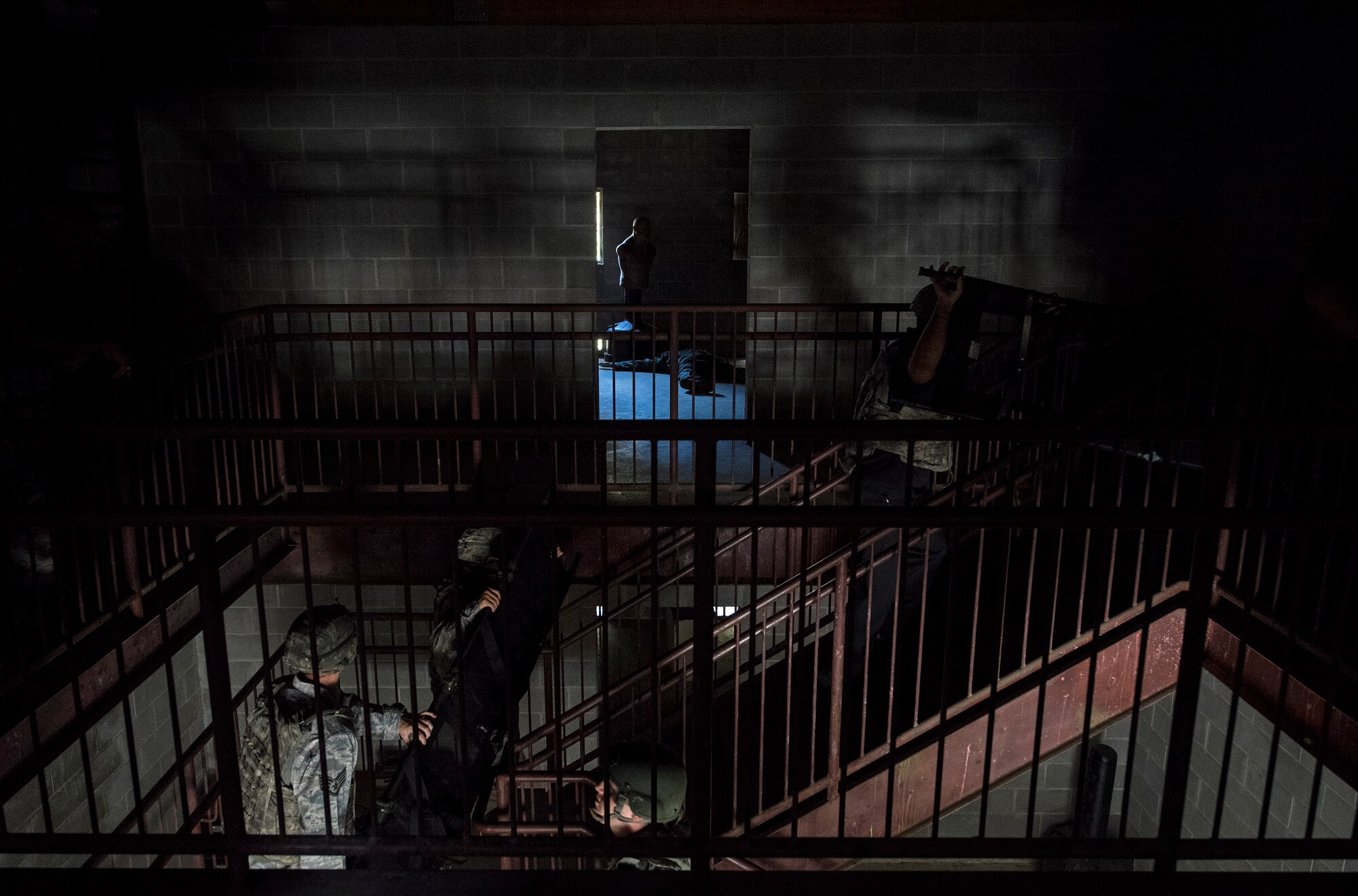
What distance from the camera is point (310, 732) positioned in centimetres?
385

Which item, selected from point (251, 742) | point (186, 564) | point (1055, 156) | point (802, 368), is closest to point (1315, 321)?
point (1055, 156)

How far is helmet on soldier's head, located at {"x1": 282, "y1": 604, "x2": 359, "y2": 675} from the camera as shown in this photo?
13.1 feet

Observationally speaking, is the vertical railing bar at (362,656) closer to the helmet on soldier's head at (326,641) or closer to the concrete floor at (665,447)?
the helmet on soldier's head at (326,641)

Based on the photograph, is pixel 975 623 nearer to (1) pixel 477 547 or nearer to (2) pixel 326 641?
(2) pixel 326 641

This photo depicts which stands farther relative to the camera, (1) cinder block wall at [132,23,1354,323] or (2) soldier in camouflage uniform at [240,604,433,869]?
(1) cinder block wall at [132,23,1354,323]

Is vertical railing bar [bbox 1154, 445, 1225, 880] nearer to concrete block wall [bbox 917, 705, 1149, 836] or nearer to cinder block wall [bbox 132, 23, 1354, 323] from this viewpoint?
cinder block wall [bbox 132, 23, 1354, 323]

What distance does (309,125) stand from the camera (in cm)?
812

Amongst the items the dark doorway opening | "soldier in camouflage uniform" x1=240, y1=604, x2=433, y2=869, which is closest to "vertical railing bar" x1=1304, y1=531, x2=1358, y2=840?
"soldier in camouflage uniform" x1=240, y1=604, x2=433, y2=869

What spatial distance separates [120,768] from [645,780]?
18.4 ft

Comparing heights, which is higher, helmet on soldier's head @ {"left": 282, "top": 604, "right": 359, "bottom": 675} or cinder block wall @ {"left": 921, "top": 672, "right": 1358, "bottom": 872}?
helmet on soldier's head @ {"left": 282, "top": 604, "right": 359, "bottom": 675}

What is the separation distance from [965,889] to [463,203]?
7410 mm

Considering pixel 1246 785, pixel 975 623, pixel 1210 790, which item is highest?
pixel 975 623

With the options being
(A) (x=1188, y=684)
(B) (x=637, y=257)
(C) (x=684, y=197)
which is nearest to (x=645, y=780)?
(A) (x=1188, y=684)

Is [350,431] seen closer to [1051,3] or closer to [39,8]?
[39,8]
